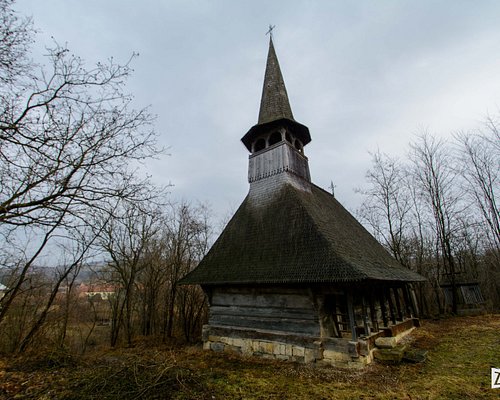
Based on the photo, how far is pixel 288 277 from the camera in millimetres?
7684

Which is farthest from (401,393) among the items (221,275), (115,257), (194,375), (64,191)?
(115,257)

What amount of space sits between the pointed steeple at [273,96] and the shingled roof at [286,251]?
14.6ft

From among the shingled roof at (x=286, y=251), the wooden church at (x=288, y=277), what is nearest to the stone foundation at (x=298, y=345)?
the wooden church at (x=288, y=277)

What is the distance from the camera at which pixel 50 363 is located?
20.6ft

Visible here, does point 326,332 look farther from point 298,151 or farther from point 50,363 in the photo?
point 298,151

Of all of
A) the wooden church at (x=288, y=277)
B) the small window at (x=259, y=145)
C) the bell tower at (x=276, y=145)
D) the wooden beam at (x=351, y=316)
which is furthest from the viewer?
the small window at (x=259, y=145)

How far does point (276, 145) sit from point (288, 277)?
676 centimetres

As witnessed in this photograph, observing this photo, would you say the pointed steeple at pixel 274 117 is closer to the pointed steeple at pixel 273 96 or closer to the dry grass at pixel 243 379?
the pointed steeple at pixel 273 96

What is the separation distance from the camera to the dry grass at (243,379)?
4.70 metres

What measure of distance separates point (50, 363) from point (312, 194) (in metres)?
11.2

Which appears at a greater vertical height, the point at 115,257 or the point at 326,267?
the point at 115,257

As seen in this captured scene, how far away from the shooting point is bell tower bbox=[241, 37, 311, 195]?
1195cm

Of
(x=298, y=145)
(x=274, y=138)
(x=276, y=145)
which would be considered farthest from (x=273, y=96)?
(x=276, y=145)

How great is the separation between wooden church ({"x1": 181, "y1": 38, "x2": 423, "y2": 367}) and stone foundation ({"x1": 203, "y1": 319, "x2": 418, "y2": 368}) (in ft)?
0.09
